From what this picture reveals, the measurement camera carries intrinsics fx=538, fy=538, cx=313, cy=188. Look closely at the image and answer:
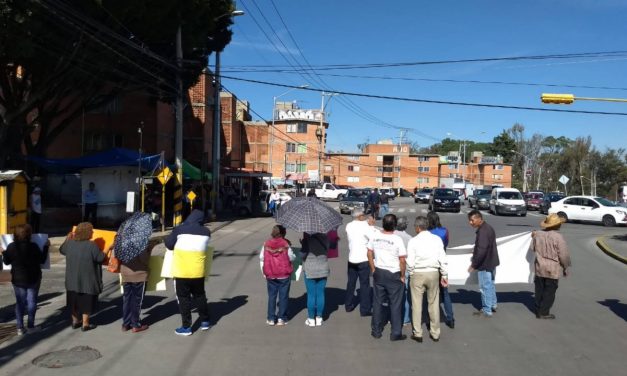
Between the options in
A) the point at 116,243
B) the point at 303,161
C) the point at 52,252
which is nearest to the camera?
the point at 116,243

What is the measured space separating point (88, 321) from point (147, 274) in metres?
1.01

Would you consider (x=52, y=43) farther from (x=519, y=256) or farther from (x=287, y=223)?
(x=519, y=256)

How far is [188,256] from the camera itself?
272 inches

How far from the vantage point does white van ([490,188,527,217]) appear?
35.5 m

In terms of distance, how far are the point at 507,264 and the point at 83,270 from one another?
654cm

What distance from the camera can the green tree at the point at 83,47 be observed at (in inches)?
627

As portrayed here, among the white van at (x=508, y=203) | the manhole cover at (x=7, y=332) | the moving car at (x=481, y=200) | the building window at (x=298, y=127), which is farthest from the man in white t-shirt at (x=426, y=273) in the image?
the building window at (x=298, y=127)

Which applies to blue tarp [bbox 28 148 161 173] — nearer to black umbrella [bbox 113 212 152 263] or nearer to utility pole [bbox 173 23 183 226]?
utility pole [bbox 173 23 183 226]

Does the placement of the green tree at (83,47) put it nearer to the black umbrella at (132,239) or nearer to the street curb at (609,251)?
the black umbrella at (132,239)

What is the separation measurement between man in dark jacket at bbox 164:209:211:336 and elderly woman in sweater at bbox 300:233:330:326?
1.41 meters

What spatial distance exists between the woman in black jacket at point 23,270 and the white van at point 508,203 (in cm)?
3273

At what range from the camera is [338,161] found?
10075 centimetres

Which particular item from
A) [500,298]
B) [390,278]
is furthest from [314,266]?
[500,298]

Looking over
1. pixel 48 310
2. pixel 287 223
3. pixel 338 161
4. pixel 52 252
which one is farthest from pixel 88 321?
pixel 338 161
